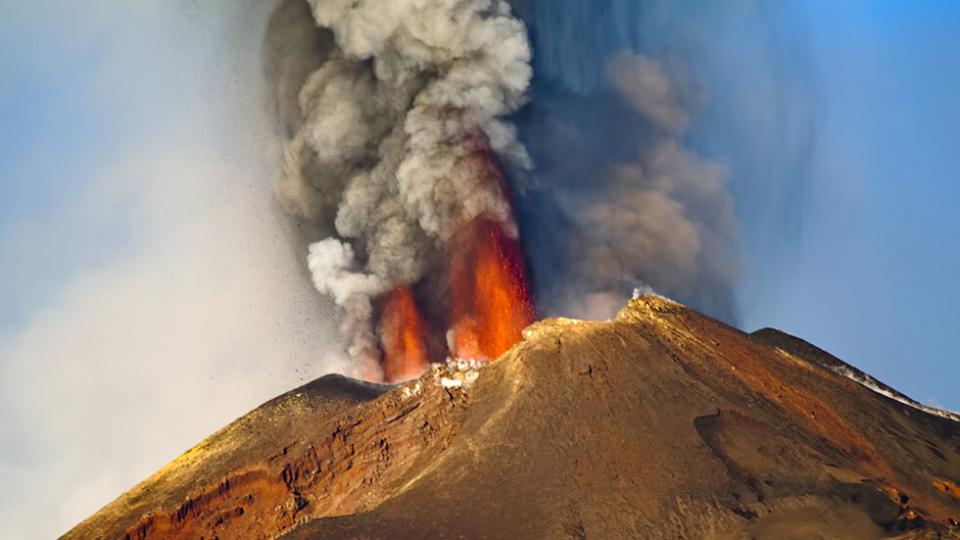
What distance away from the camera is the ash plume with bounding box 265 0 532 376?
41375 millimetres

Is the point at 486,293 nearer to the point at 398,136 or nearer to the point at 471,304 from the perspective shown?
the point at 471,304

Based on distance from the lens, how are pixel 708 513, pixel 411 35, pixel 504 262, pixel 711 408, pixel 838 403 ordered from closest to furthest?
pixel 708 513 → pixel 711 408 → pixel 838 403 → pixel 504 262 → pixel 411 35

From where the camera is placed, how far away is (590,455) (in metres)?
25.3

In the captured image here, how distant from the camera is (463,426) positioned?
2762cm

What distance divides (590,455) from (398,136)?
72.0 feet

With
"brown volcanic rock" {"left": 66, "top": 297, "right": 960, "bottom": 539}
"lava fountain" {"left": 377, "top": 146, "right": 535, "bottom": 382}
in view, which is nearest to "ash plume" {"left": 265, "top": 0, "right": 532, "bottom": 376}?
"lava fountain" {"left": 377, "top": 146, "right": 535, "bottom": 382}

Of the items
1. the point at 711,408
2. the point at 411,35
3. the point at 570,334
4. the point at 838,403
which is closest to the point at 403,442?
the point at 570,334

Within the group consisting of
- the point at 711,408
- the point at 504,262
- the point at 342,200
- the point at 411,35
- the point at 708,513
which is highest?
the point at 411,35

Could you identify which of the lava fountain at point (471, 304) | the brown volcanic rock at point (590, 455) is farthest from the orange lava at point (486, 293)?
the brown volcanic rock at point (590, 455)

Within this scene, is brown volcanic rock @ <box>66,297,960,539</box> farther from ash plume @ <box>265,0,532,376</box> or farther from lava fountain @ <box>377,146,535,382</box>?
ash plume @ <box>265,0,532,376</box>

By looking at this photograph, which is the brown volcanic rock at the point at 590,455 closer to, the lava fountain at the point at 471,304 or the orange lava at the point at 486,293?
the orange lava at the point at 486,293

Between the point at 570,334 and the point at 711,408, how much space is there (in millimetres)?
4904

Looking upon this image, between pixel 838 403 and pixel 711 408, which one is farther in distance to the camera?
pixel 838 403

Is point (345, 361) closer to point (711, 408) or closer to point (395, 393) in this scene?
point (395, 393)
